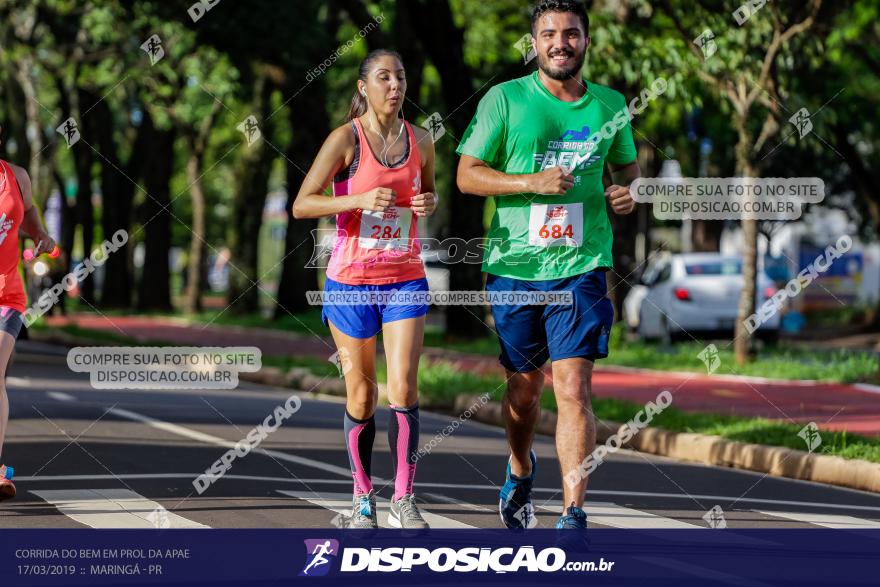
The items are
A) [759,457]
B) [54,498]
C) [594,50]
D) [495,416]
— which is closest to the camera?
[54,498]

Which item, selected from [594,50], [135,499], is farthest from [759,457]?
[594,50]

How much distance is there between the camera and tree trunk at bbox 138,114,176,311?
41312mm

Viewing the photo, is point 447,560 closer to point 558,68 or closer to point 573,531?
point 573,531

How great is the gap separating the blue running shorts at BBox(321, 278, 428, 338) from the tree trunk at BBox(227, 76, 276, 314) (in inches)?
1097

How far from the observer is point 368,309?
6.86 m

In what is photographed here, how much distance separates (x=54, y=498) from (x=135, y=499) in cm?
41

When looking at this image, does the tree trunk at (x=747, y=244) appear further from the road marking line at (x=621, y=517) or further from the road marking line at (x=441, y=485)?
the road marking line at (x=621, y=517)

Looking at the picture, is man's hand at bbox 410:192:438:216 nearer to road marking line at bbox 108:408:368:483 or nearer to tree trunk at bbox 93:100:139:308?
road marking line at bbox 108:408:368:483

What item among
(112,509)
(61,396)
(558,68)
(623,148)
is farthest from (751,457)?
(61,396)

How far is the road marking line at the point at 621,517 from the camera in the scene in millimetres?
7543

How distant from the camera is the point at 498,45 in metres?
36.3

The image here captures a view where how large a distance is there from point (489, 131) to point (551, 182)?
18.3 inches

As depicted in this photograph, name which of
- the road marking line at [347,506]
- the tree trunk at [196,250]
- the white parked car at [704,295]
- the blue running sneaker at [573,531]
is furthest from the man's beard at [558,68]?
the tree trunk at [196,250]

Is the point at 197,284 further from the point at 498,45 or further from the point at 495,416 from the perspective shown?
the point at 495,416
